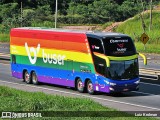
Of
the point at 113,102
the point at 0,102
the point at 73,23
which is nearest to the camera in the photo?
the point at 0,102

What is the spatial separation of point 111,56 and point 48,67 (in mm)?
5438

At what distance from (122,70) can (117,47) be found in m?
1.14

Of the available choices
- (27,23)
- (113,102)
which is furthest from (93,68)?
(27,23)

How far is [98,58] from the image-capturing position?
25.7 m

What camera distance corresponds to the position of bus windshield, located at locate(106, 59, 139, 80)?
2533cm

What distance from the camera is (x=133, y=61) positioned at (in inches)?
1022

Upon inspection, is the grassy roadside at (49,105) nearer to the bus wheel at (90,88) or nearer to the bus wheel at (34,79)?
the bus wheel at (90,88)

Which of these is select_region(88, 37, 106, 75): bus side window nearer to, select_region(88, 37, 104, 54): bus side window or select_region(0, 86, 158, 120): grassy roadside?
select_region(88, 37, 104, 54): bus side window

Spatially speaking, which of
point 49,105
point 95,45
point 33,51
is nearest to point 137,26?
point 33,51

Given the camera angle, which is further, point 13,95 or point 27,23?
point 27,23

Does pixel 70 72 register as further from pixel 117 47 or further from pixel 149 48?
pixel 149 48

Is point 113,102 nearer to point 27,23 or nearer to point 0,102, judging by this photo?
point 0,102

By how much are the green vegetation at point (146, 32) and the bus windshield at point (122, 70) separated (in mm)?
34288

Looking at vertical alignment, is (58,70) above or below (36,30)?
below
